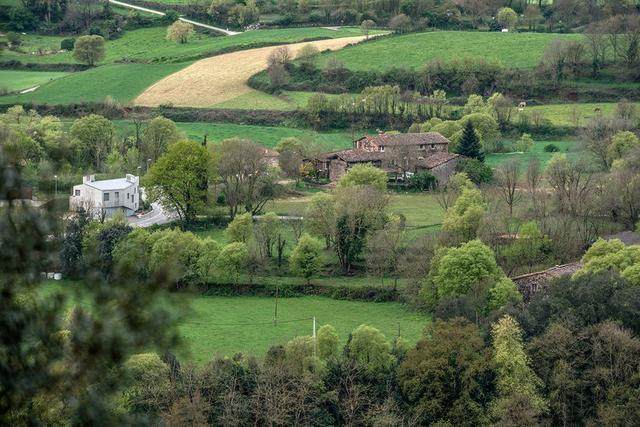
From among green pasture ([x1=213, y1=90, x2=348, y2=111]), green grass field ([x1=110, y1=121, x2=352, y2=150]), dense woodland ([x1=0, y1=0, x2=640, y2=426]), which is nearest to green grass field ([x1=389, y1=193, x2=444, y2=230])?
dense woodland ([x1=0, y1=0, x2=640, y2=426])

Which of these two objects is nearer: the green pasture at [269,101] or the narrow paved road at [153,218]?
the narrow paved road at [153,218]

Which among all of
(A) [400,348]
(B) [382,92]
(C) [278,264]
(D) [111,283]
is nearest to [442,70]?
(B) [382,92]

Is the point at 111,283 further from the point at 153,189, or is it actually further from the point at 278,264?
the point at 153,189

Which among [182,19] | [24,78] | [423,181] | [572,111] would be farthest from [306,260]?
[182,19]

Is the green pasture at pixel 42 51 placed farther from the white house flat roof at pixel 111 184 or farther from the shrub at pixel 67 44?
the white house flat roof at pixel 111 184

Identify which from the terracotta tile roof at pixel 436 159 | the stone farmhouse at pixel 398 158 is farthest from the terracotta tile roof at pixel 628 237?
the terracotta tile roof at pixel 436 159

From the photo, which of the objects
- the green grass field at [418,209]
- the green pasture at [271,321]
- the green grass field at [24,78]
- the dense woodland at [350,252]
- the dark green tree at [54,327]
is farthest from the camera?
the green grass field at [24,78]
